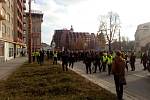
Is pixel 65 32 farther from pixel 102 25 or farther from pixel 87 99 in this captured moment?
pixel 87 99

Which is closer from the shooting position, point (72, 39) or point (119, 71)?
point (119, 71)

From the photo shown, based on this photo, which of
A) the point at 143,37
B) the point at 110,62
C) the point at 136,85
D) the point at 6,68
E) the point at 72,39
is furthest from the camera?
the point at 72,39

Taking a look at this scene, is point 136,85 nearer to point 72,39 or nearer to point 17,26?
point 17,26

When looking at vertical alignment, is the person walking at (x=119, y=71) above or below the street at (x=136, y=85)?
above

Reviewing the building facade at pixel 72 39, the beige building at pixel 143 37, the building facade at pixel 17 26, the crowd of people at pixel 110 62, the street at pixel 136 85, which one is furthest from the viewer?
the building facade at pixel 72 39

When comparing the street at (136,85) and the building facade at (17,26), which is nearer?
the street at (136,85)

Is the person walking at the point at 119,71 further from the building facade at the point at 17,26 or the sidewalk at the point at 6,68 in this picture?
the building facade at the point at 17,26

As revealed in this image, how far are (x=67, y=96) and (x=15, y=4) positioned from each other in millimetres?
76928

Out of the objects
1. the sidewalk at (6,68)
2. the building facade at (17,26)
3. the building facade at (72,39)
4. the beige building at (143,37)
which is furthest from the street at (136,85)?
the building facade at (72,39)

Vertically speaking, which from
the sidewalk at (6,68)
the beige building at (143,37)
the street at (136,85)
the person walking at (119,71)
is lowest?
the street at (136,85)

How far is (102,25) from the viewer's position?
8956cm

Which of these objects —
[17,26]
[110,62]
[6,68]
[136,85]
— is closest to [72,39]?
[17,26]

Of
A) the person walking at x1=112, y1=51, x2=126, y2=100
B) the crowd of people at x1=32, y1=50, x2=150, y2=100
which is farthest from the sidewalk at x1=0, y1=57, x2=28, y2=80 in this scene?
the person walking at x1=112, y1=51, x2=126, y2=100

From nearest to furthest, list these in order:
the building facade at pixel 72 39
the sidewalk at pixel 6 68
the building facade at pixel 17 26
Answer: the sidewalk at pixel 6 68 → the building facade at pixel 17 26 → the building facade at pixel 72 39
